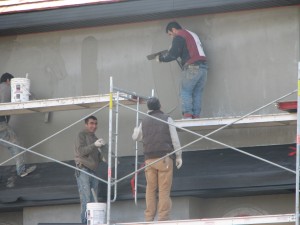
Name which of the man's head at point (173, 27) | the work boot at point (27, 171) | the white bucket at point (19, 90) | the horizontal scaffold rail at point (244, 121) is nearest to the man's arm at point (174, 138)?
the horizontal scaffold rail at point (244, 121)

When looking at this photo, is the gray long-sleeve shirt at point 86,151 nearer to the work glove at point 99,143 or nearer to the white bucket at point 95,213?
the work glove at point 99,143

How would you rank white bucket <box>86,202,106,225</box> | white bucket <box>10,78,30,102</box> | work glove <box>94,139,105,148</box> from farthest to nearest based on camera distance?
white bucket <box>10,78,30,102</box>, work glove <box>94,139,105,148</box>, white bucket <box>86,202,106,225</box>

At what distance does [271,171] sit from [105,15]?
3.73m

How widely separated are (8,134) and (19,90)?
983 millimetres

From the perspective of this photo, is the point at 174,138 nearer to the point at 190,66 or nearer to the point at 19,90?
the point at 190,66

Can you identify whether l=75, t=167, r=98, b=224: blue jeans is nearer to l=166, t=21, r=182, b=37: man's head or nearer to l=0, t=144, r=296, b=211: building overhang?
l=0, t=144, r=296, b=211: building overhang

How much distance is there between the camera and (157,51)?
19484mm

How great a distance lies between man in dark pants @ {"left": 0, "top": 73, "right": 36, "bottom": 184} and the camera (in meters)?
19.6

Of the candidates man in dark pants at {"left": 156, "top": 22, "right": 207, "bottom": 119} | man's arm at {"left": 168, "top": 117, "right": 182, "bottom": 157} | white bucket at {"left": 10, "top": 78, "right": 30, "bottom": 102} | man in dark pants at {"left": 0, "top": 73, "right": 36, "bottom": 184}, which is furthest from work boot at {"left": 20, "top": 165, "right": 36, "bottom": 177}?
man's arm at {"left": 168, "top": 117, "right": 182, "bottom": 157}

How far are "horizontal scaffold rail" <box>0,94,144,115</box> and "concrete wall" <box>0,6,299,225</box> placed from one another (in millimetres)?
999

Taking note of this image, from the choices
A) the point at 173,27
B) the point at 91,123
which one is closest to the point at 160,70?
the point at 173,27

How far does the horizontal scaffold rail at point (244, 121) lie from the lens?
679 inches

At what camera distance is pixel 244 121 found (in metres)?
17.6

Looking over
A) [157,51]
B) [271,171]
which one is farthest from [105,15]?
[271,171]
